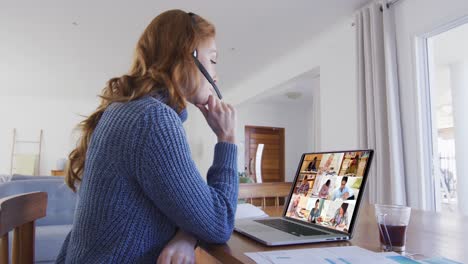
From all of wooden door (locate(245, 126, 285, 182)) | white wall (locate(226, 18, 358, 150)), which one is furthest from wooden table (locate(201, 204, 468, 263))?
wooden door (locate(245, 126, 285, 182))

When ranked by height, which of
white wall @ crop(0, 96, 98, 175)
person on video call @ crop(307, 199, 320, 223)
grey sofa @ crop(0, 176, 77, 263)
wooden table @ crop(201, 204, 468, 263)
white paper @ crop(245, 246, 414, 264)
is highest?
white wall @ crop(0, 96, 98, 175)

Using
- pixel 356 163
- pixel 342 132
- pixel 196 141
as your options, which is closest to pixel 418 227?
pixel 356 163

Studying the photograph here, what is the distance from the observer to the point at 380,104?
2.80 meters

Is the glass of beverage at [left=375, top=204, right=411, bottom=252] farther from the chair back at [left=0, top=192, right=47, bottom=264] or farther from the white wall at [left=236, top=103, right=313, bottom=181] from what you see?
the white wall at [left=236, top=103, right=313, bottom=181]

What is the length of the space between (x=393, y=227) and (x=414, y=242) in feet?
0.35

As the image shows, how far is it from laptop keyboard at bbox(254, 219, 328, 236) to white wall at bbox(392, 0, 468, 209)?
202 cm

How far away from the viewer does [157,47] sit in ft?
2.66

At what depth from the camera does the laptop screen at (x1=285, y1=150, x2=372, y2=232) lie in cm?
80

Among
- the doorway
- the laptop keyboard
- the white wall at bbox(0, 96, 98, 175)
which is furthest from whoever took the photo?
the white wall at bbox(0, 96, 98, 175)

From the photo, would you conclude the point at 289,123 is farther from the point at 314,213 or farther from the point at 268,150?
the point at 314,213

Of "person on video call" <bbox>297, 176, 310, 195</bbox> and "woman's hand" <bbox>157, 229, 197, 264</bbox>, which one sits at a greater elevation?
"person on video call" <bbox>297, 176, 310, 195</bbox>

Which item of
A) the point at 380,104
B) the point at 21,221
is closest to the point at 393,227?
the point at 21,221

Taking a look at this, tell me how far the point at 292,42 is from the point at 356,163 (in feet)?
10.9

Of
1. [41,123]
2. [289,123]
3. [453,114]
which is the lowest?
[453,114]
